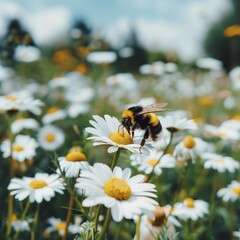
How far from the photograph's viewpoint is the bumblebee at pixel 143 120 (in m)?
1.70

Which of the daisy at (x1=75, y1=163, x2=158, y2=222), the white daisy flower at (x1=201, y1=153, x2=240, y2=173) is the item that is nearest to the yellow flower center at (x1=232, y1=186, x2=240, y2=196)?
the white daisy flower at (x1=201, y1=153, x2=240, y2=173)

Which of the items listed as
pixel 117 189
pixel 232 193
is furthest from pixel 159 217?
pixel 232 193

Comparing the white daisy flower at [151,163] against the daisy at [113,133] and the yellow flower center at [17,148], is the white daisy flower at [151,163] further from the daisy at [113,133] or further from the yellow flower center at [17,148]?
the yellow flower center at [17,148]

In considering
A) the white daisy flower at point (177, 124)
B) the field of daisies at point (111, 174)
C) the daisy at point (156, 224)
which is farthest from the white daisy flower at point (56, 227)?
the white daisy flower at point (177, 124)

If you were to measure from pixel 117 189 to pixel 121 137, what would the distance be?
0.25 metres

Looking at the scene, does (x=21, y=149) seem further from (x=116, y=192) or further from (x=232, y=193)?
(x=116, y=192)

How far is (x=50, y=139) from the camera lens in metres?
3.37

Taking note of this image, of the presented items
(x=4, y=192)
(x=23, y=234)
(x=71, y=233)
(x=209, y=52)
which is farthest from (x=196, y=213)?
(x=209, y=52)

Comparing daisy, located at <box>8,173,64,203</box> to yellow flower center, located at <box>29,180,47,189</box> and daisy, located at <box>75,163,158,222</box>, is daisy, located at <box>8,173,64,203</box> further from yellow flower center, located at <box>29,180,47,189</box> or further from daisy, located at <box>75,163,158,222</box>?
daisy, located at <box>75,163,158,222</box>

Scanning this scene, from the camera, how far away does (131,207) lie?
1.20 meters

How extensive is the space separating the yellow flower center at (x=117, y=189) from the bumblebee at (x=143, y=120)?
35 cm

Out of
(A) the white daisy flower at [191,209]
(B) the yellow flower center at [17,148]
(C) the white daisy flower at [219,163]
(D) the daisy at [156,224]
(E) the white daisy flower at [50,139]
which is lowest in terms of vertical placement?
(E) the white daisy flower at [50,139]

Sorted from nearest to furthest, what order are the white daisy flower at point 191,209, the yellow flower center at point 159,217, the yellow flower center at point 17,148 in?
the yellow flower center at point 159,217, the white daisy flower at point 191,209, the yellow flower center at point 17,148

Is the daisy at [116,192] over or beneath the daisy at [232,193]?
over
